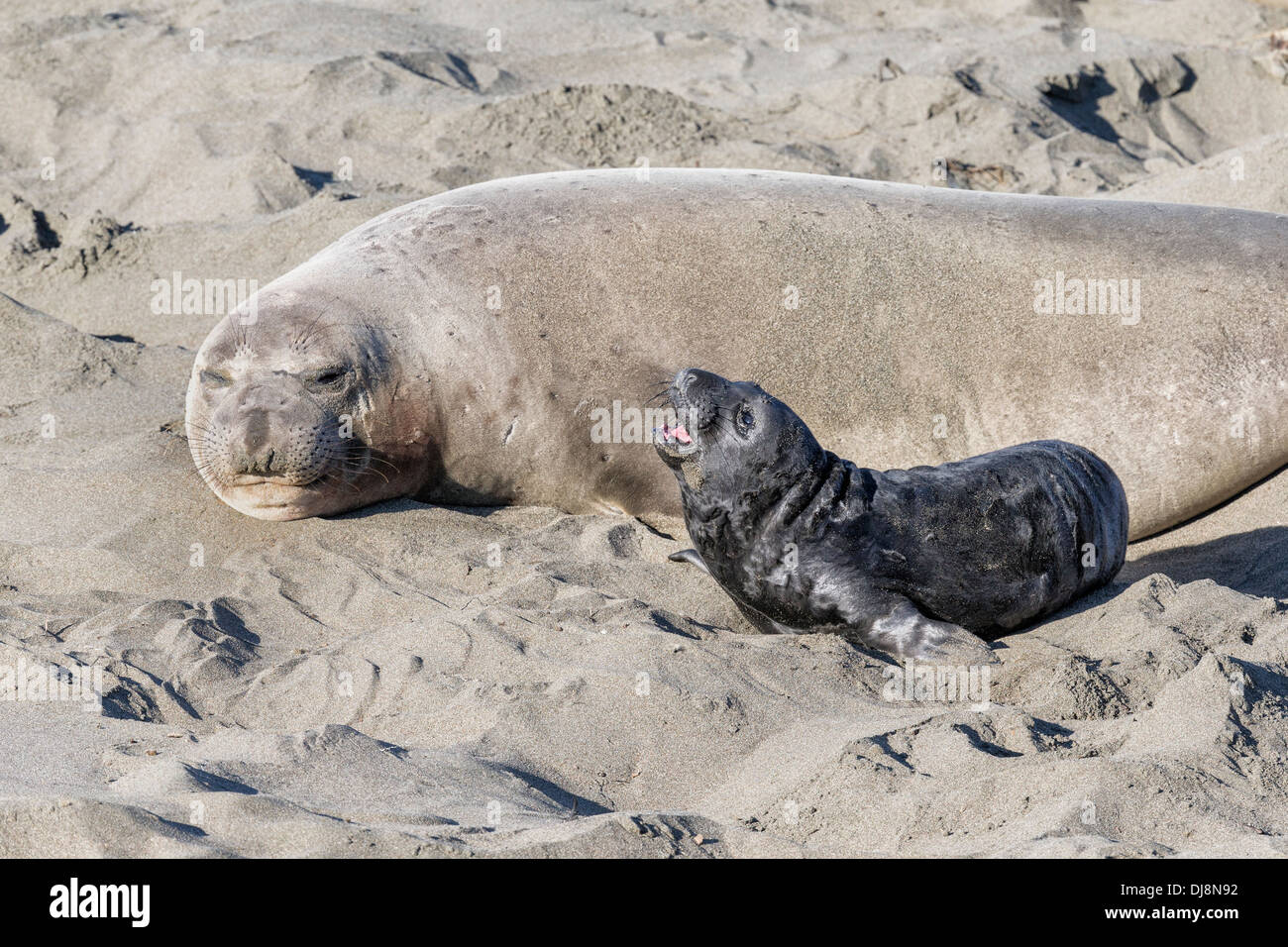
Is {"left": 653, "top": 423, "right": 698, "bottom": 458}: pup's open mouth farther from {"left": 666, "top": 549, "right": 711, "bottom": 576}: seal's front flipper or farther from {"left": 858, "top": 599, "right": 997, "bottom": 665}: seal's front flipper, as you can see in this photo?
{"left": 858, "top": 599, "right": 997, "bottom": 665}: seal's front flipper

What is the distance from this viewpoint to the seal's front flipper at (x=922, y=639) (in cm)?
407

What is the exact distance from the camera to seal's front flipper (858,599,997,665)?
4.07m

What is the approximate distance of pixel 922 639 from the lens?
4.17m

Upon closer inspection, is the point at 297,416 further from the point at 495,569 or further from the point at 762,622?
the point at 762,622

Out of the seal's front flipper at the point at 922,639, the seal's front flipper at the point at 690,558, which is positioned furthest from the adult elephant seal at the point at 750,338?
the seal's front flipper at the point at 922,639

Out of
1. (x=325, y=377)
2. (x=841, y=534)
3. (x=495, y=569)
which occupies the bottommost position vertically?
(x=495, y=569)

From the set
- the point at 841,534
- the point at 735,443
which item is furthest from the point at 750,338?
the point at 841,534

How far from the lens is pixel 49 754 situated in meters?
3.20

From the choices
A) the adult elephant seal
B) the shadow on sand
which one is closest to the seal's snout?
the adult elephant seal

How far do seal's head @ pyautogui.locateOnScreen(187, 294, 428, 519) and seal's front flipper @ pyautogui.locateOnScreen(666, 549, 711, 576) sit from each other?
1.05m

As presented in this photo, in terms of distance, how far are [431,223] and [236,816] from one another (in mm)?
3223

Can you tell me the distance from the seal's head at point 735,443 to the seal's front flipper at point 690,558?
0.44m

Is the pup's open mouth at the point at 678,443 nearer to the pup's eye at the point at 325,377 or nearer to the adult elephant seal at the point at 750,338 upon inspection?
the adult elephant seal at the point at 750,338

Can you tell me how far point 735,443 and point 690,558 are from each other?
59cm
